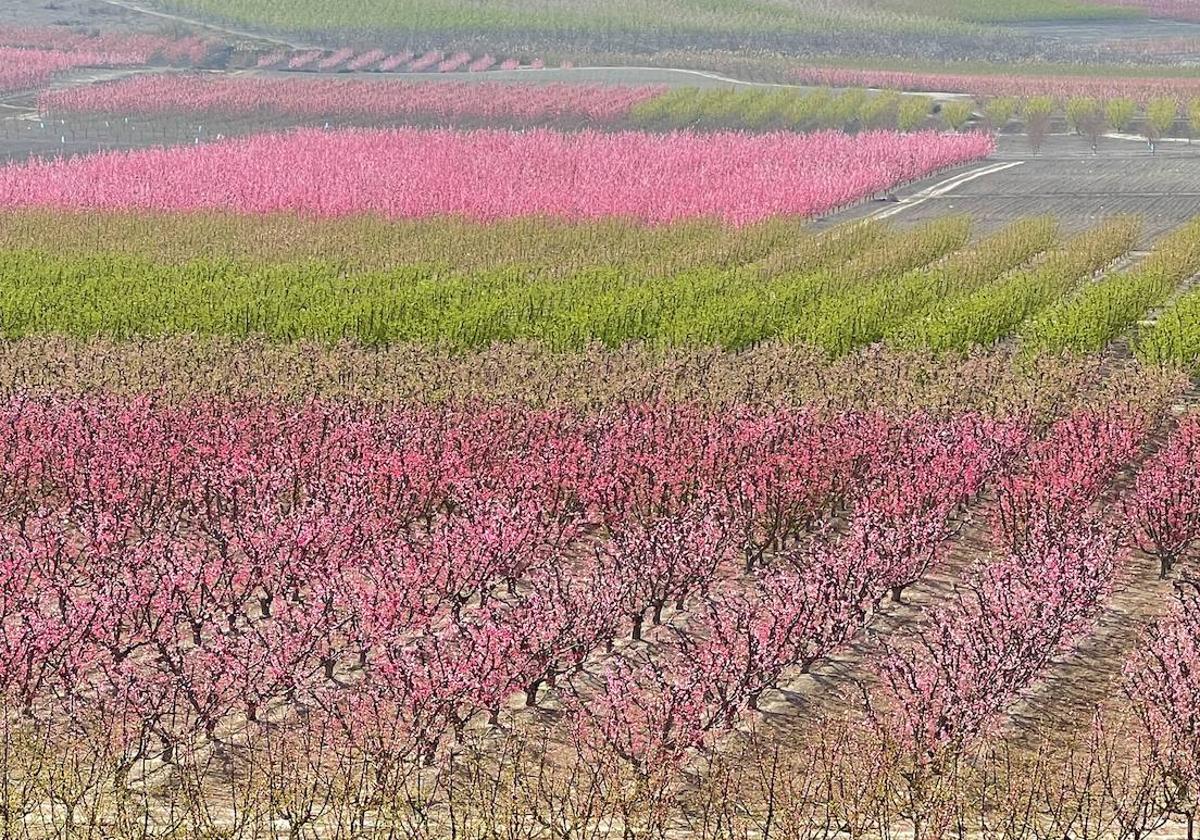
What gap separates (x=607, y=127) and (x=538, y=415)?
46831mm

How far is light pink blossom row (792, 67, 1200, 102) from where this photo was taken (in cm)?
6600

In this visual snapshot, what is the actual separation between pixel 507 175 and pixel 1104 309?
75.7ft

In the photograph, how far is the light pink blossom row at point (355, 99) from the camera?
212 ft

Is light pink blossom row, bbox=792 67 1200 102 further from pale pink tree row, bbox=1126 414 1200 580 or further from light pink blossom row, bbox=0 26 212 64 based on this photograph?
pale pink tree row, bbox=1126 414 1200 580

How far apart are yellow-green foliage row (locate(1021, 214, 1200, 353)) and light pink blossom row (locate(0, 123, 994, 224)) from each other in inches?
379

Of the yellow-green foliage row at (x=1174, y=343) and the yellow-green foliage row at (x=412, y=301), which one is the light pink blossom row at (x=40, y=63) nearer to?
→ the yellow-green foliage row at (x=412, y=301)

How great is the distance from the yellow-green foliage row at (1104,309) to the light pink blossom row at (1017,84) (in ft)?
126

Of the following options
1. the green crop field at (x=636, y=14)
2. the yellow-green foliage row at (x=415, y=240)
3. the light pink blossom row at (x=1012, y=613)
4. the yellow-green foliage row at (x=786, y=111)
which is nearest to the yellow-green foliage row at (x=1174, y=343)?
the light pink blossom row at (x=1012, y=613)

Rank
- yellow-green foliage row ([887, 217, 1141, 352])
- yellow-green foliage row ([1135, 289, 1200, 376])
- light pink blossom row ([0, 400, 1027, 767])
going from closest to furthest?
light pink blossom row ([0, 400, 1027, 767])
yellow-green foliage row ([1135, 289, 1200, 376])
yellow-green foliage row ([887, 217, 1141, 352])

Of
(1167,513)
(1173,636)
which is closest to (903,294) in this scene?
(1167,513)

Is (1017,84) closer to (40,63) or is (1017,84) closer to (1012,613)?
(40,63)

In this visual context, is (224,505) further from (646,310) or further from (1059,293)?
(1059,293)

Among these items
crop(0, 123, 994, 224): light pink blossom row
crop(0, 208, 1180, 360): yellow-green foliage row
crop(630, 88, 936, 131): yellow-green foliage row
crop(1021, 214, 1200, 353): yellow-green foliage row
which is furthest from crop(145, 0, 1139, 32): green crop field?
crop(1021, 214, 1200, 353): yellow-green foliage row

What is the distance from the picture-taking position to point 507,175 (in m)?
42.8
